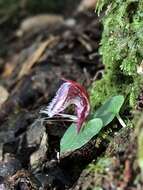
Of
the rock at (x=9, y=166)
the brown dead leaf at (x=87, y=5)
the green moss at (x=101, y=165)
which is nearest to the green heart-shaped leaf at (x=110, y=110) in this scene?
the green moss at (x=101, y=165)

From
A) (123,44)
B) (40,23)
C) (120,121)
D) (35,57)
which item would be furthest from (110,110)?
(40,23)

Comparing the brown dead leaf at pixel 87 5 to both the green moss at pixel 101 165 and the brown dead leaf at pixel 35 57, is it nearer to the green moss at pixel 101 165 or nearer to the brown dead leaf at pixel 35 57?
the brown dead leaf at pixel 35 57

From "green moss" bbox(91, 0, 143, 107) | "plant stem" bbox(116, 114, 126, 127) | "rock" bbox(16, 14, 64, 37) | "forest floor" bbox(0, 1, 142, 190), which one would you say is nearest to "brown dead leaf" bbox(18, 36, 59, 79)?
"forest floor" bbox(0, 1, 142, 190)

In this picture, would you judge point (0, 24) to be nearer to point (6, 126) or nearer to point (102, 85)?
point (6, 126)

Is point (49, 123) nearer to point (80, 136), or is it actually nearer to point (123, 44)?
point (80, 136)

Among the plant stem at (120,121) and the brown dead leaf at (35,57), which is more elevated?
the brown dead leaf at (35,57)

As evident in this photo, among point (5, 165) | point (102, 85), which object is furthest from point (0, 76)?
point (5, 165)

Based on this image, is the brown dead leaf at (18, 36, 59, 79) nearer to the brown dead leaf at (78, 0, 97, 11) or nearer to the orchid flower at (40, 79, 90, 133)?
the brown dead leaf at (78, 0, 97, 11)
